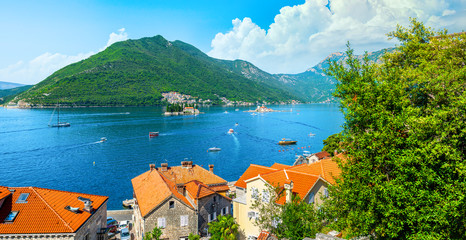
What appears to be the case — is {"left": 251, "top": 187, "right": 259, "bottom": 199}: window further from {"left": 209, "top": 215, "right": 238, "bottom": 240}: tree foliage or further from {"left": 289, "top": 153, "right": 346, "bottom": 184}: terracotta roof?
{"left": 289, "top": 153, "right": 346, "bottom": 184}: terracotta roof

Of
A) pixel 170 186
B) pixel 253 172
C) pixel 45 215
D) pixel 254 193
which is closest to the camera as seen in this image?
pixel 45 215

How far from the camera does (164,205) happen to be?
33125mm

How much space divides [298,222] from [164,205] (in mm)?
16420

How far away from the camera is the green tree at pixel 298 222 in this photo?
82.7 feet

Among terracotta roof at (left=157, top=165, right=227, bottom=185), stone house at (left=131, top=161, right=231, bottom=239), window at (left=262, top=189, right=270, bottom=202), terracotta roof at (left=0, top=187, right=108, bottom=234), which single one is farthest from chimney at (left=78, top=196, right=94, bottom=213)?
window at (left=262, top=189, right=270, bottom=202)

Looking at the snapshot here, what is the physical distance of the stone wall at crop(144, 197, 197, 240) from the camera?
32781mm

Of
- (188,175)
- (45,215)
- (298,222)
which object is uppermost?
(45,215)

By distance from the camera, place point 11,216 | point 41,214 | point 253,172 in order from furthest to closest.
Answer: point 253,172
point 41,214
point 11,216

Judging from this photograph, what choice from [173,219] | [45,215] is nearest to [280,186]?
[173,219]

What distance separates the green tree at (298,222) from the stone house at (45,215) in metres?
19.3

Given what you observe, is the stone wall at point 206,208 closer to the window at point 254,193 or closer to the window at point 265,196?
the window at point 254,193

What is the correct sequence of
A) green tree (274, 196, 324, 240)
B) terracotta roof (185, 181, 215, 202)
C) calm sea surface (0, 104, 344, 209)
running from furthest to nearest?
calm sea surface (0, 104, 344, 209), terracotta roof (185, 181, 215, 202), green tree (274, 196, 324, 240)

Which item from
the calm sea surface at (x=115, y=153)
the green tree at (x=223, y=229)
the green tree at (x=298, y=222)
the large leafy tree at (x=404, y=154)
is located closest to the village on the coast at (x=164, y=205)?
the green tree at (x=298, y=222)

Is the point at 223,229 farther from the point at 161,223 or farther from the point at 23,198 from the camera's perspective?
the point at 23,198
